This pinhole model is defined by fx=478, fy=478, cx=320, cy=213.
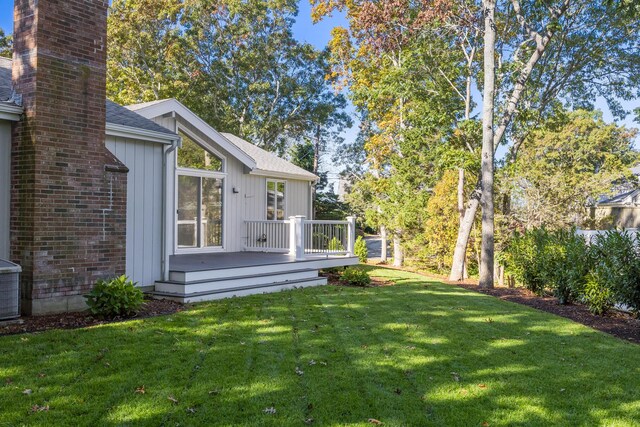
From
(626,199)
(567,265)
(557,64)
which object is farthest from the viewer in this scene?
(626,199)

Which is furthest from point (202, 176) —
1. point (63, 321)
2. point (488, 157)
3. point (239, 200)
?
point (488, 157)

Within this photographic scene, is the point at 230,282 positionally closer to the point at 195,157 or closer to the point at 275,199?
the point at 195,157

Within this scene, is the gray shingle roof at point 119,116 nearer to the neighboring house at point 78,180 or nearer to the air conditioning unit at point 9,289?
the neighboring house at point 78,180

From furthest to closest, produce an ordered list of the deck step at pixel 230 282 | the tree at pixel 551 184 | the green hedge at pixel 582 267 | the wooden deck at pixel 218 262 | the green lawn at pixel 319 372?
the tree at pixel 551 184
the wooden deck at pixel 218 262
the deck step at pixel 230 282
the green hedge at pixel 582 267
the green lawn at pixel 319 372

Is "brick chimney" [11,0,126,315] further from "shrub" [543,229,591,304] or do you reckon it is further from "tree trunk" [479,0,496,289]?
"tree trunk" [479,0,496,289]

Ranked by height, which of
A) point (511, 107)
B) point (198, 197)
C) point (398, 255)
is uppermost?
point (511, 107)

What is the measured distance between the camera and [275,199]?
15977mm

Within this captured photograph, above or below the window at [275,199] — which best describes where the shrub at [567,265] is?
below

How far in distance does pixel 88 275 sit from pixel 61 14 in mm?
3806

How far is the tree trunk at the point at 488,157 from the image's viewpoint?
12.3m

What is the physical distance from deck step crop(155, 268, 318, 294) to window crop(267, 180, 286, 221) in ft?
16.6

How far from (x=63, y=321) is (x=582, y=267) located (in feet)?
28.4

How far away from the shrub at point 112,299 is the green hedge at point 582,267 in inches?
299

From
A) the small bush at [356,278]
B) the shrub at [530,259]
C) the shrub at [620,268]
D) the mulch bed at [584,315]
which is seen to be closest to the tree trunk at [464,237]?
the shrub at [530,259]
